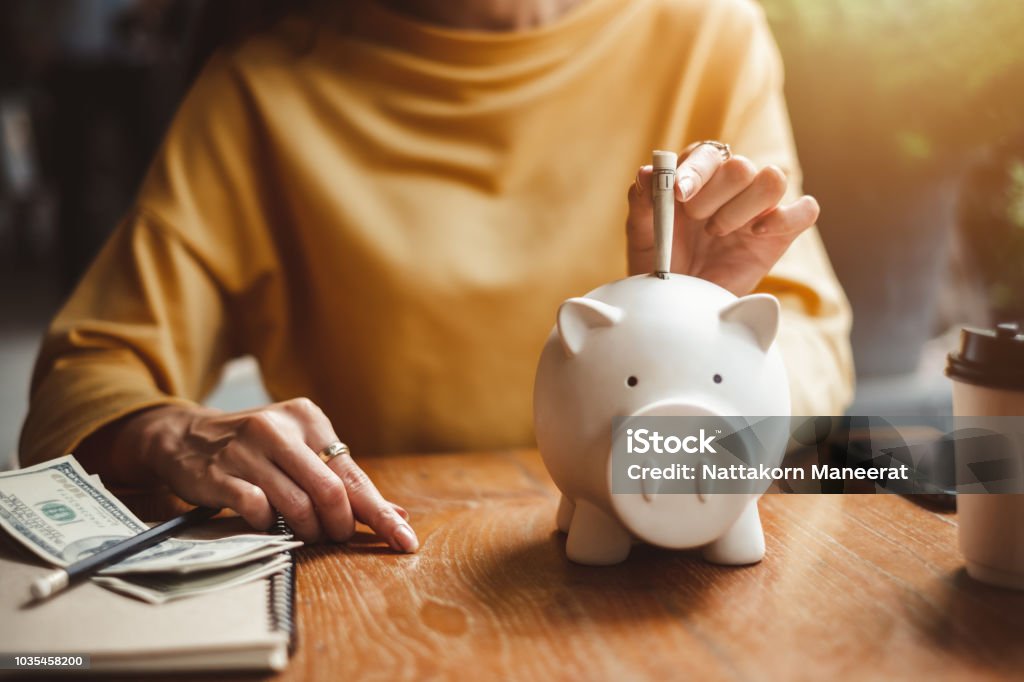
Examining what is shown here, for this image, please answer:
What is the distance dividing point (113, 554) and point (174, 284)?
56cm

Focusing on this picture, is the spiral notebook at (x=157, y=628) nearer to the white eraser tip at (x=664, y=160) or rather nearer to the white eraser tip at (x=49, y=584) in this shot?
the white eraser tip at (x=49, y=584)

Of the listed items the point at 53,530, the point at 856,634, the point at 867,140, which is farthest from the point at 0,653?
the point at 867,140

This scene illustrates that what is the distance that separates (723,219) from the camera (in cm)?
78

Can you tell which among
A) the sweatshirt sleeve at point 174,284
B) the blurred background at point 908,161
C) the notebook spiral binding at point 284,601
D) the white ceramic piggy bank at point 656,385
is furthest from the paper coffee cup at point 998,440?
the blurred background at point 908,161

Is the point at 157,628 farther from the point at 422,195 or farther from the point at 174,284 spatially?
the point at 422,195

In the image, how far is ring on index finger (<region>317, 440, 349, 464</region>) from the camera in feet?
2.48

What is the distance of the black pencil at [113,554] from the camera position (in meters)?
0.58

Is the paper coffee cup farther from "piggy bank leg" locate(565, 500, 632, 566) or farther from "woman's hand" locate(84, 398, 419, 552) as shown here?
"woman's hand" locate(84, 398, 419, 552)

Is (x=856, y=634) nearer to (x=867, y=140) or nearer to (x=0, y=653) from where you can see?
(x=0, y=653)

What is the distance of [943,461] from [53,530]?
0.74m

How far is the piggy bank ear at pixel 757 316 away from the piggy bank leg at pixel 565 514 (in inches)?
7.7

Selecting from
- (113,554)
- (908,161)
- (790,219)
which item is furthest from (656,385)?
(908,161)

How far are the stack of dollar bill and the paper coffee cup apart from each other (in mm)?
471

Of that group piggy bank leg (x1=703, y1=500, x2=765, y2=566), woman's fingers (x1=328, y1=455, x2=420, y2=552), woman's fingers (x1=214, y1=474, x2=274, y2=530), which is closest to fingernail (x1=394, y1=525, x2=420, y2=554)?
woman's fingers (x1=328, y1=455, x2=420, y2=552)
